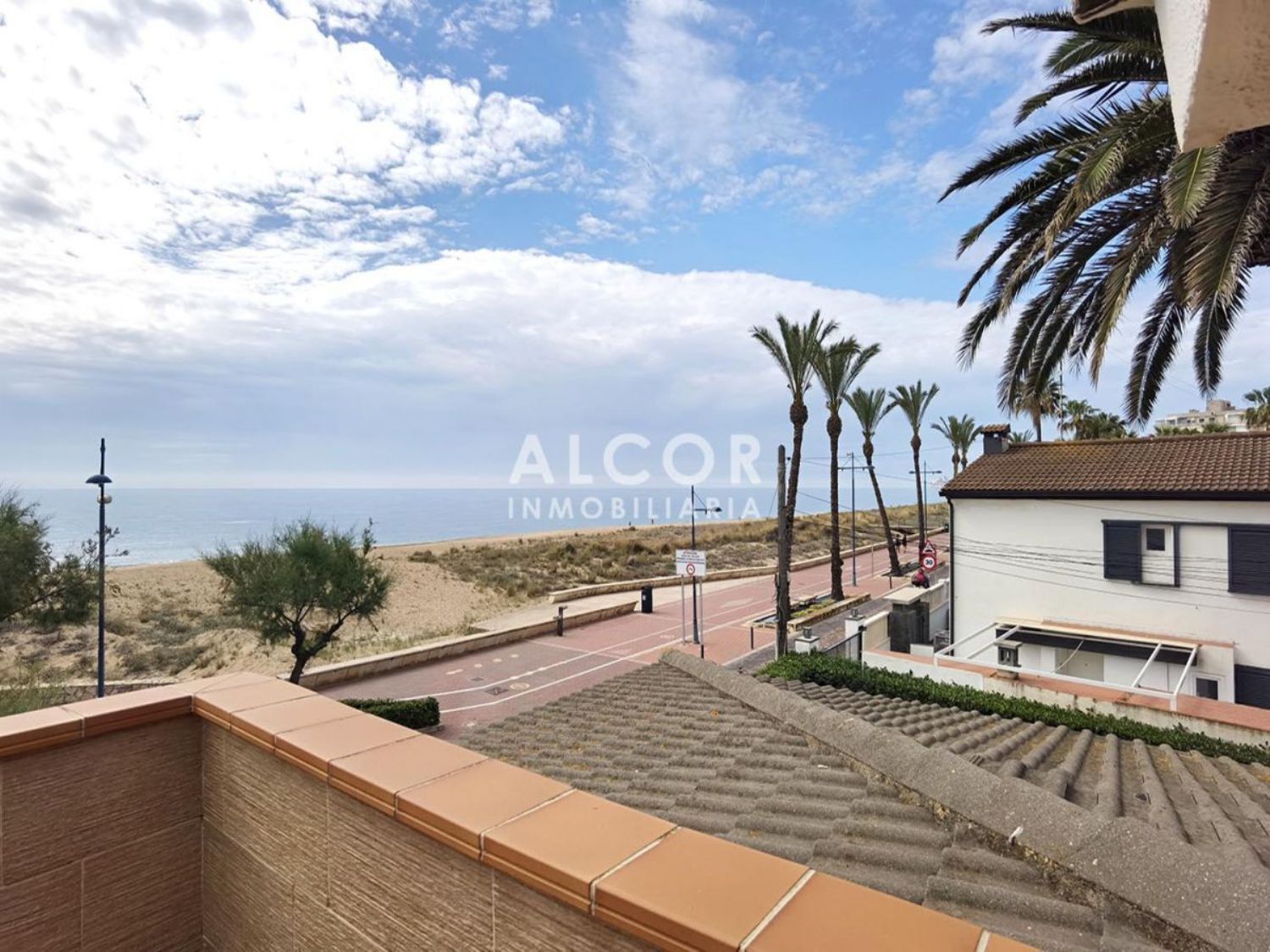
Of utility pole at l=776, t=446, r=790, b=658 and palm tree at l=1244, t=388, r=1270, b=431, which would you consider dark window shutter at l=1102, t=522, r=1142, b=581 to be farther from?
palm tree at l=1244, t=388, r=1270, b=431

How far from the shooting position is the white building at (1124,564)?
41.5 ft

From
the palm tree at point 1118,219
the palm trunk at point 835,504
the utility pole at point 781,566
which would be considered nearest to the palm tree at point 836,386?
the palm trunk at point 835,504

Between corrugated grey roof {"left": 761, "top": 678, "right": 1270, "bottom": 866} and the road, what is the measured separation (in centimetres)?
825

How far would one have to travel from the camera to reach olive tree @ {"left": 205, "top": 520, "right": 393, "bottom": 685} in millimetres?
14218

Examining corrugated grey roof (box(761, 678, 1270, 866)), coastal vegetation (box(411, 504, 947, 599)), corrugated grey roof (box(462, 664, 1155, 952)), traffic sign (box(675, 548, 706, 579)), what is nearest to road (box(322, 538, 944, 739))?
traffic sign (box(675, 548, 706, 579))

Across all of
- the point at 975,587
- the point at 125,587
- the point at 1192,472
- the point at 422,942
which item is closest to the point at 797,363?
the point at 975,587

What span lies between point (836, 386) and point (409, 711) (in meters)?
20.3

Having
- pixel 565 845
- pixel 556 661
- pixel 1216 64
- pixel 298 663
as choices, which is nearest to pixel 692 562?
pixel 556 661

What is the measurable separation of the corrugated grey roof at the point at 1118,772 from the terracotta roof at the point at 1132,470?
8454mm

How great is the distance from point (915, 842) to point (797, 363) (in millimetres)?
21497

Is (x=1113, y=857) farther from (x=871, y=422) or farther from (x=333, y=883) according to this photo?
(x=871, y=422)

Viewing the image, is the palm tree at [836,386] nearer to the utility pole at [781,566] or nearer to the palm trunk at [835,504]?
the palm trunk at [835,504]

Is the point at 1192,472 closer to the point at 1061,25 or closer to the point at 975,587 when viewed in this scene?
the point at 975,587

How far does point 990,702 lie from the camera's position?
971 centimetres
